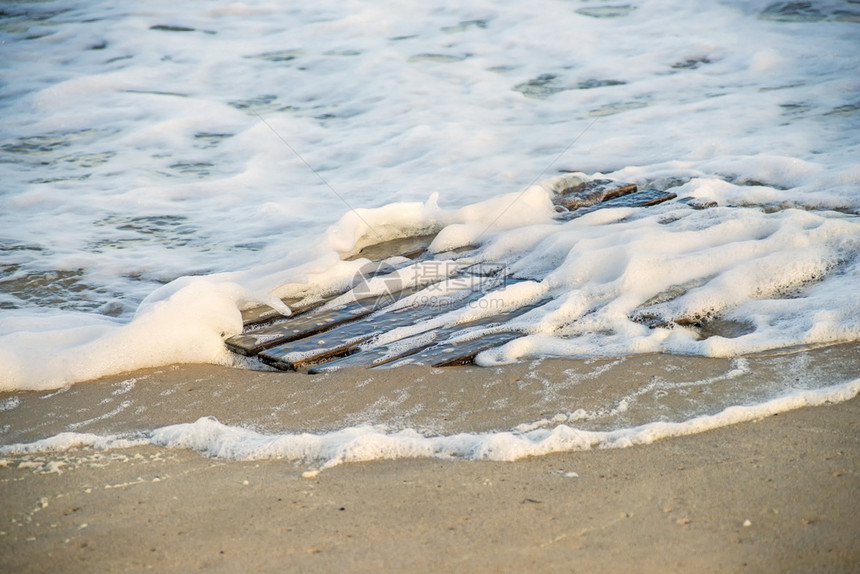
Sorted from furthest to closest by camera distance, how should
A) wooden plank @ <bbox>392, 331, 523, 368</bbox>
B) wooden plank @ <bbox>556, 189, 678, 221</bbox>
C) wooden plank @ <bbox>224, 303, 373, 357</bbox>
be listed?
wooden plank @ <bbox>556, 189, 678, 221</bbox> < wooden plank @ <bbox>224, 303, 373, 357</bbox> < wooden plank @ <bbox>392, 331, 523, 368</bbox>

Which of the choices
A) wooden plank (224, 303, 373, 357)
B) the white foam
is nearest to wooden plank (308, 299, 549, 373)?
wooden plank (224, 303, 373, 357)

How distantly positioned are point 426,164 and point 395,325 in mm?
3081

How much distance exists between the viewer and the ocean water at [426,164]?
10.3ft

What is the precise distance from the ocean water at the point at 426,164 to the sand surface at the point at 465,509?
48 cm

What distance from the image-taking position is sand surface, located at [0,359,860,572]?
165 centimetres

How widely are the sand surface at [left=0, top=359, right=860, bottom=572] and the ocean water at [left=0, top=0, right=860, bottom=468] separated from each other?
0.48 metres

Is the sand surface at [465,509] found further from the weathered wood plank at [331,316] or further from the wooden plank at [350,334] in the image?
the weathered wood plank at [331,316]

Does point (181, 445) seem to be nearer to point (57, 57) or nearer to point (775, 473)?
point (775, 473)

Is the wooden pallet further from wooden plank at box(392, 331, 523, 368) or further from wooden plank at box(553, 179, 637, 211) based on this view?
wooden plank at box(553, 179, 637, 211)

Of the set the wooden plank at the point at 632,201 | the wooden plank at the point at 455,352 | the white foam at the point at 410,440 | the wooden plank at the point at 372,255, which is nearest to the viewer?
the white foam at the point at 410,440

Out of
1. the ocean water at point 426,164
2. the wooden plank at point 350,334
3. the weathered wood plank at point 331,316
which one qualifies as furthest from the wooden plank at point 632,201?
the wooden plank at point 350,334

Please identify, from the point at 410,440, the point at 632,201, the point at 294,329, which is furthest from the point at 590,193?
the point at 410,440

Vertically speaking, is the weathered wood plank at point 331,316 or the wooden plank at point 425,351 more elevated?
the wooden plank at point 425,351

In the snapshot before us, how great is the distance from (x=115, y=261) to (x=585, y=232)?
2684mm
